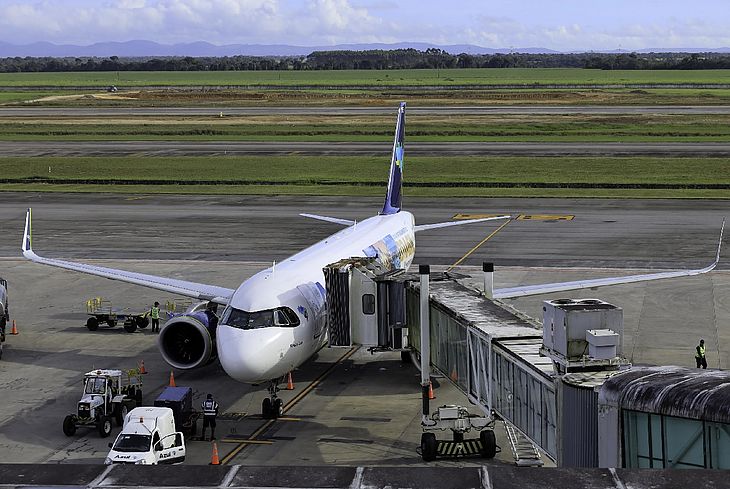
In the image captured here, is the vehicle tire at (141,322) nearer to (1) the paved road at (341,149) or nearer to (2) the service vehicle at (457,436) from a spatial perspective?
(2) the service vehicle at (457,436)

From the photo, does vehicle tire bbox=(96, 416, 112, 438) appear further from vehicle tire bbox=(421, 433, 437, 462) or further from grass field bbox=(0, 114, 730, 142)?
grass field bbox=(0, 114, 730, 142)

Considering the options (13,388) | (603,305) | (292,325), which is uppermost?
(603,305)

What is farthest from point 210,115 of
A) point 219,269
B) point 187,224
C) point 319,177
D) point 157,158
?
point 219,269

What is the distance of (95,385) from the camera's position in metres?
36.0

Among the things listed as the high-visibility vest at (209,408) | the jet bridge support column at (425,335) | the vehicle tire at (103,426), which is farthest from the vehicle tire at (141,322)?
the jet bridge support column at (425,335)

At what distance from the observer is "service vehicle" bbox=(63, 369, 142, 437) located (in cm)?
3459

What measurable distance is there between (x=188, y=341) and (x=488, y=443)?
43.6 feet

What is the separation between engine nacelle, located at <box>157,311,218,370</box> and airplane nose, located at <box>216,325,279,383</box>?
524cm

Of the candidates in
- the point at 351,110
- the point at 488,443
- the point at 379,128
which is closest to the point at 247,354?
the point at 488,443

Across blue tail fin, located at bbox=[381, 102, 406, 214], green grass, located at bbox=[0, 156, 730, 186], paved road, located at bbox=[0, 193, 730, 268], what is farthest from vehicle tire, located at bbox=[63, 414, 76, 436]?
green grass, located at bbox=[0, 156, 730, 186]

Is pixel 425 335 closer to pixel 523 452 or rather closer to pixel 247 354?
pixel 523 452

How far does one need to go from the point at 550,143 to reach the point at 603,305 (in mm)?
104830

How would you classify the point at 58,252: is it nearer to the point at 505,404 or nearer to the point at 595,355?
the point at 505,404

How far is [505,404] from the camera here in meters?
27.3
